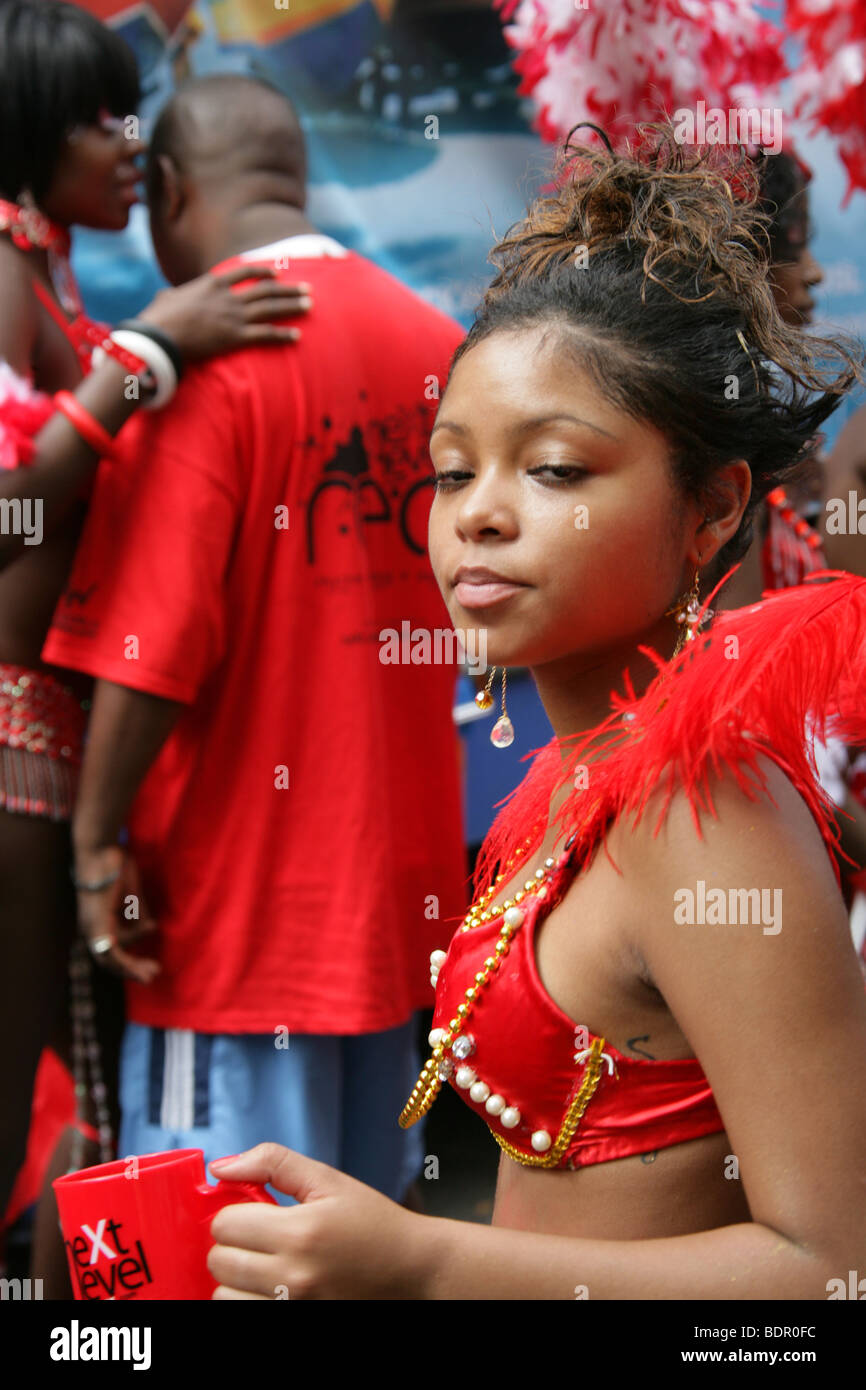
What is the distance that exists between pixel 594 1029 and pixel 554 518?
1.27 feet

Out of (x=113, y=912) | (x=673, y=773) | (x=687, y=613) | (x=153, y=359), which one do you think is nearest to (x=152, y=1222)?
(x=673, y=773)

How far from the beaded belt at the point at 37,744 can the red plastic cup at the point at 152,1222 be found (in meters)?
1.08

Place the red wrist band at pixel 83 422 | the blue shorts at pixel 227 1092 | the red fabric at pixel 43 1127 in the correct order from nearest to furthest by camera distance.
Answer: the red wrist band at pixel 83 422 → the blue shorts at pixel 227 1092 → the red fabric at pixel 43 1127

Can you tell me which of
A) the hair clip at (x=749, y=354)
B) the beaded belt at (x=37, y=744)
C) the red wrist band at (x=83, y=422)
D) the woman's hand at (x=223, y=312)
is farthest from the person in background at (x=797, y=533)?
the beaded belt at (x=37, y=744)

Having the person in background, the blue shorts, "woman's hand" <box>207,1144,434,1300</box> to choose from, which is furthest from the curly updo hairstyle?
the blue shorts

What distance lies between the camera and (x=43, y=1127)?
2.53m

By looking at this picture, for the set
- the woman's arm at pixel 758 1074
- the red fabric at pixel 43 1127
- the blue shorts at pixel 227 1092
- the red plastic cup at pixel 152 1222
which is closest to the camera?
the woman's arm at pixel 758 1074

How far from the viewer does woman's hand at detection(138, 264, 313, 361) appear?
78.4 inches

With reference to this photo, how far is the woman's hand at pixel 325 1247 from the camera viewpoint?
0.88 m

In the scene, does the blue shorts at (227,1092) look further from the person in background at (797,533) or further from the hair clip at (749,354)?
the hair clip at (749,354)

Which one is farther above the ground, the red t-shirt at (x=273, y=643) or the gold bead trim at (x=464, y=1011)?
the red t-shirt at (x=273, y=643)

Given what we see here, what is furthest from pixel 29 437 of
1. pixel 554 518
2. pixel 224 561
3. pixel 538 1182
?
pixel 538 1182

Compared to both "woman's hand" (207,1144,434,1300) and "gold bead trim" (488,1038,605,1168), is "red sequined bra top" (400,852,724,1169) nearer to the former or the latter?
"gold bead trim" (488,1038,605,1168)

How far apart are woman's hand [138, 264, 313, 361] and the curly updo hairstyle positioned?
85 centimetres
